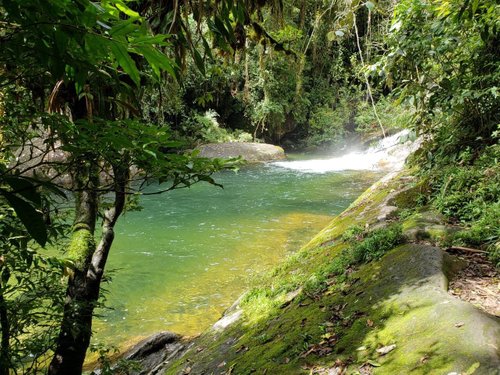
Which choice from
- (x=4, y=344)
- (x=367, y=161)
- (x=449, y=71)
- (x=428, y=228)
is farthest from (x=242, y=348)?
(x=367, y=161)

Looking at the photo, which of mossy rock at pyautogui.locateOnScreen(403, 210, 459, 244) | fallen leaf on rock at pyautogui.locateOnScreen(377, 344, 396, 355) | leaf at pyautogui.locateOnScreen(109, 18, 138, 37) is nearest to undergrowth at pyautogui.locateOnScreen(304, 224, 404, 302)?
mossy rock at pyautogui.locateOnScreen(403, 210, 459, 244)

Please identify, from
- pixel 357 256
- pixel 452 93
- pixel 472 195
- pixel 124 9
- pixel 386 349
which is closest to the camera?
pixel 124 9

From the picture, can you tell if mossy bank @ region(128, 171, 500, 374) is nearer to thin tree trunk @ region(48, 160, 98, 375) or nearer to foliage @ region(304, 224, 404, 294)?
foliage @ region(304, 224, 404, 294)

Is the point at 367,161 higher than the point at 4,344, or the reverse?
the point at 4,344

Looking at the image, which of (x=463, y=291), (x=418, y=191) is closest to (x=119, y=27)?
(x=463, y=291)

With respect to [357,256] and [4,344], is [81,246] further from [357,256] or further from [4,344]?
[357,256]

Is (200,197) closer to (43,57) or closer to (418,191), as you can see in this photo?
(418,191)

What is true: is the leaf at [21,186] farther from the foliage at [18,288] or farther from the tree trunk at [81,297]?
the tree trunk at [81,297]

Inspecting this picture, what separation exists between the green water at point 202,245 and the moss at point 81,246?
6.55ft

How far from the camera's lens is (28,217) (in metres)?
0.81

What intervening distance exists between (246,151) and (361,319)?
16.4m

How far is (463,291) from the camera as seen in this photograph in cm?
269

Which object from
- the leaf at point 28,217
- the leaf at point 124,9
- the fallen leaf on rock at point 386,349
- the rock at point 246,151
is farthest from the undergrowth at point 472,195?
the rock at point 246,151

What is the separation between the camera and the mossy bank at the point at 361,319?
203 cm
